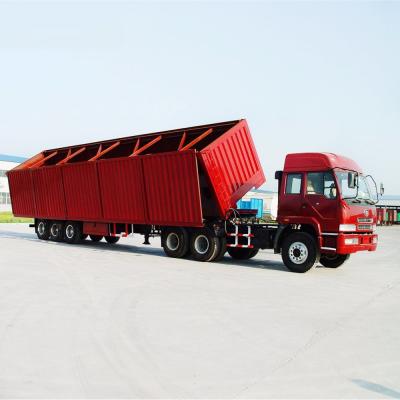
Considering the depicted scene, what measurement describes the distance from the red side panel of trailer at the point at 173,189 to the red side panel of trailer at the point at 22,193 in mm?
7803

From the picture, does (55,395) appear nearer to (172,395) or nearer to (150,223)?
(172,395)

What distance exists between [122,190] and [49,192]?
4.93 meters

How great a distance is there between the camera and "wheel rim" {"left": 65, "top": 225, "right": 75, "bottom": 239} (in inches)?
702

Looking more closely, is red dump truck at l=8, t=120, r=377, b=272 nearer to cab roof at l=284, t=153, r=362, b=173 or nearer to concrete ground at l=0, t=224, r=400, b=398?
cab roof at l=284, t=153, r=362, b=173

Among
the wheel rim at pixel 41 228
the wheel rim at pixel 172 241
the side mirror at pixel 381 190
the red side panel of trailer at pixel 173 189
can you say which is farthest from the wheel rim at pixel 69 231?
the side mirror at pixel 381 190

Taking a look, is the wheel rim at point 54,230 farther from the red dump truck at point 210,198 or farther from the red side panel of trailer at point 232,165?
the red side panel of trailer at point 232,165

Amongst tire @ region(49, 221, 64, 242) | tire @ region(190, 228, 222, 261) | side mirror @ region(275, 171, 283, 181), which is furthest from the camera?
tire @ region(49, 221, 64, 242)

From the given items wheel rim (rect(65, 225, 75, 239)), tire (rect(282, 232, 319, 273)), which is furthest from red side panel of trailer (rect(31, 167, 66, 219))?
tire (rect(282, 232, 319, 273))

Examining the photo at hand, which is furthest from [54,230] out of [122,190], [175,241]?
[175,241]

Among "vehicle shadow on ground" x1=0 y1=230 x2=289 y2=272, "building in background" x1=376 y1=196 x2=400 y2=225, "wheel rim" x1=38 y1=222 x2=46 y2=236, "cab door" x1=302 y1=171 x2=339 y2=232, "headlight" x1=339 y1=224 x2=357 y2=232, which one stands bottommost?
"building in background" x1=376 y1=196 x2=400 y2=225

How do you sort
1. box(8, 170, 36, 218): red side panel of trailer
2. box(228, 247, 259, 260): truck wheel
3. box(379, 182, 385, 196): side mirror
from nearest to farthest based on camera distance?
1. box(379, 182, 385, 196): side mirror
2. box(228, 247, 259, 260): truck wheel
3. box(8, 170, 36, 218): red side panel of trailer


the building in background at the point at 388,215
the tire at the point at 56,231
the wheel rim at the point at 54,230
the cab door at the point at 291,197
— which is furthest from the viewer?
the building in background at the point at 388,215

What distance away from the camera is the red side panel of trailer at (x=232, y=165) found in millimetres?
12250

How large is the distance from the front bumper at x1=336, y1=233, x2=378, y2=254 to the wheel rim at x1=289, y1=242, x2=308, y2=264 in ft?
2.67
